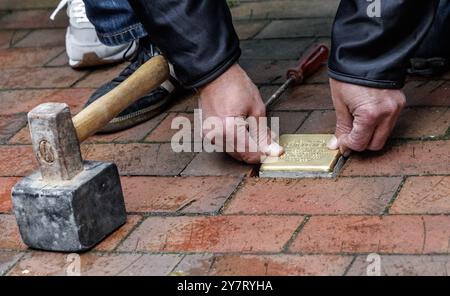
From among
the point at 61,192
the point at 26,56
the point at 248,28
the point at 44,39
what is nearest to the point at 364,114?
the point at 61,192

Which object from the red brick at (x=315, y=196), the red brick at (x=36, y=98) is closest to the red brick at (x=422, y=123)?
the red brick at (x=315, y=196)

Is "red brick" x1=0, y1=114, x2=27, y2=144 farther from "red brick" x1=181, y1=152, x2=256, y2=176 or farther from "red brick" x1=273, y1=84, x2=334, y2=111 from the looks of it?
"red brick" x1=273, y1=84, x2=334, y2=111

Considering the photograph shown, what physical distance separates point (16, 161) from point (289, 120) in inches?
32.4

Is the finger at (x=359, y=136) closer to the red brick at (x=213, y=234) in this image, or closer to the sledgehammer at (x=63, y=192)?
the red brick at (x=213, y=234)

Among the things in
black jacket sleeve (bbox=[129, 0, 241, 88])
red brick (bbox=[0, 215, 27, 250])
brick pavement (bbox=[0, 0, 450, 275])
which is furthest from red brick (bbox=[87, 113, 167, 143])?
red brick (bbox=[0, 215, 27, 250])

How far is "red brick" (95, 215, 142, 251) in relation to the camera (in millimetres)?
2312

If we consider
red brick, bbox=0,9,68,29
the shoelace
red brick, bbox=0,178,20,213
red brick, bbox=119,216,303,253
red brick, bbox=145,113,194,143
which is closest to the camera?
red brick, bbox=119,216,303,253

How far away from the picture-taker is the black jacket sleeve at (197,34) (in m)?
2.53

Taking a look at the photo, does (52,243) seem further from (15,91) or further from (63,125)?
(15,91)

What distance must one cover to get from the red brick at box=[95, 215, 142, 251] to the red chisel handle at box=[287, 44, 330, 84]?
2.94 feet

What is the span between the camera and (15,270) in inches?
88.9

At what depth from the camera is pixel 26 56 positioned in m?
3.78

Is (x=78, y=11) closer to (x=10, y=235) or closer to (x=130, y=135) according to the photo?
(x=130, y=135)

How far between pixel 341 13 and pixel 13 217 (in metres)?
1.00
